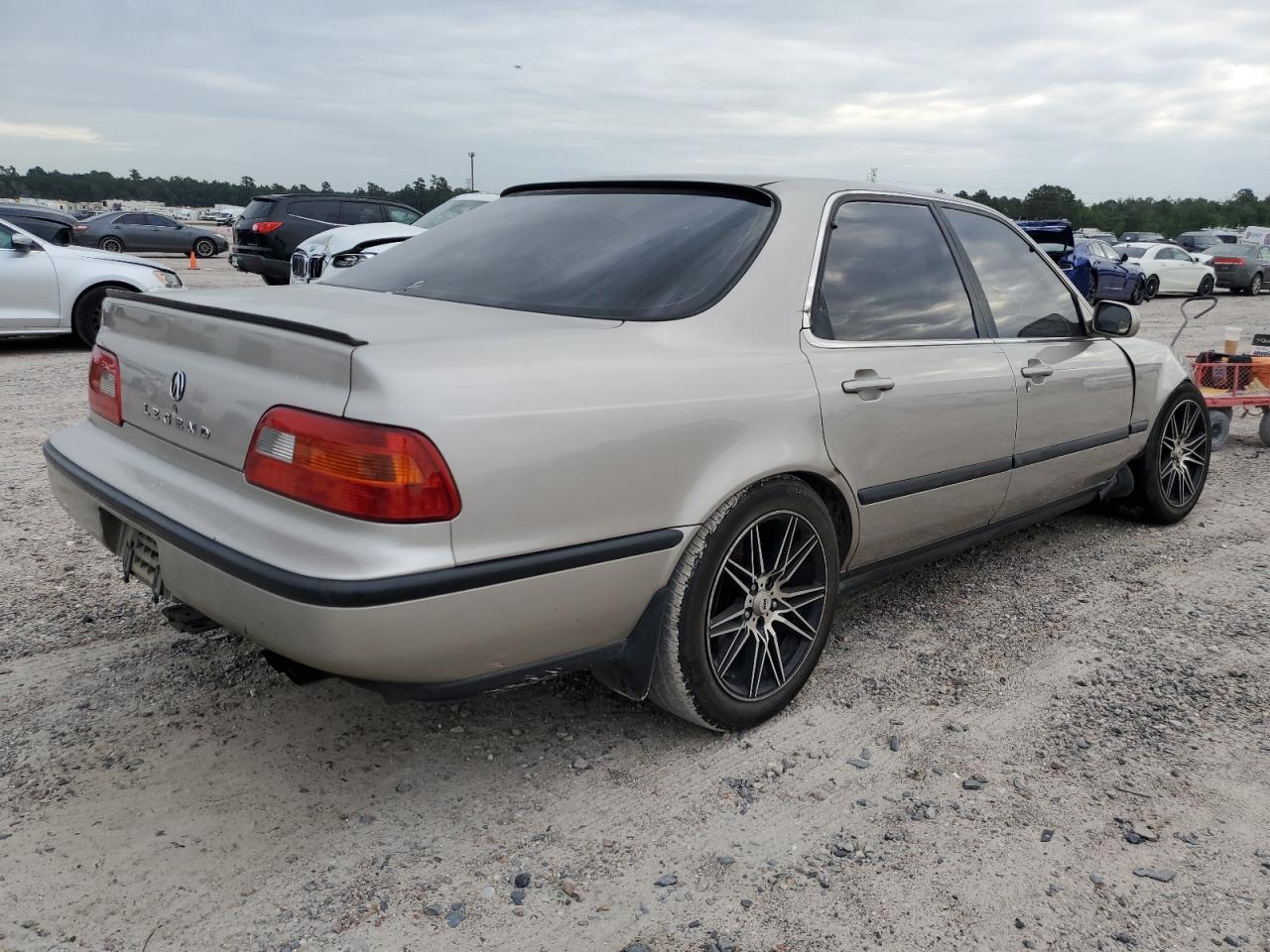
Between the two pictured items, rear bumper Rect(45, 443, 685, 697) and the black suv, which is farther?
the black suv

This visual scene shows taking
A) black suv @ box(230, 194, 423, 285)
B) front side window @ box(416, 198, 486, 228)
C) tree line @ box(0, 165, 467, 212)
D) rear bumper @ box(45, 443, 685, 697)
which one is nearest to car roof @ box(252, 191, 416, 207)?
black suv @ box(230, 194, 423, 285)

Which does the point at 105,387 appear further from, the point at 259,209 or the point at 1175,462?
the point at 259,209

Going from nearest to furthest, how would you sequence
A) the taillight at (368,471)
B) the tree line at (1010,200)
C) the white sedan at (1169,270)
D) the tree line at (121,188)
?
the taillight at (368,471) → the white sedan at (1169,270) → the tree line at (1010,200) → the tree line at (121,188)

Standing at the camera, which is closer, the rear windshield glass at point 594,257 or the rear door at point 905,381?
the rear windshield glass at point 594,257

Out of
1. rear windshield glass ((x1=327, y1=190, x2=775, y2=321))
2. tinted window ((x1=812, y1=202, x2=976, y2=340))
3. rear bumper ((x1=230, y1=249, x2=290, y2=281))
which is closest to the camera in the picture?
rear windshield glass ((x1=327, y1=190, x2=775, y2=321))

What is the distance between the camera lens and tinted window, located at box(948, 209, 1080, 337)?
3.67 meters

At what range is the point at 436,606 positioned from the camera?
203 centimetres

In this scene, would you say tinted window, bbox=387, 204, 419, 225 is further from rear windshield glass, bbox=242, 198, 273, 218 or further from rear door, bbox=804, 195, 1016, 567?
rear door, bbox=804, 195, 1016, 567

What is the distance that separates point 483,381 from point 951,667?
6.54 ft

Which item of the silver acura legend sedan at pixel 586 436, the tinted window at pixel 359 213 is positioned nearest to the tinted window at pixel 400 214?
the tinted window at pixel 359 213

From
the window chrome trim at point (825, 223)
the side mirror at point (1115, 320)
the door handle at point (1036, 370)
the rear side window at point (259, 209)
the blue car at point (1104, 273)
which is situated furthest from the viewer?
the blue car at point (1104, 273)

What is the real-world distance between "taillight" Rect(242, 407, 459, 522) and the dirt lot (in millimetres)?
846

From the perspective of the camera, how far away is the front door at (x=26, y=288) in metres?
9.17

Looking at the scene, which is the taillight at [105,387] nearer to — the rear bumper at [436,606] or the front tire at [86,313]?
the rear bumper at [436,606]
